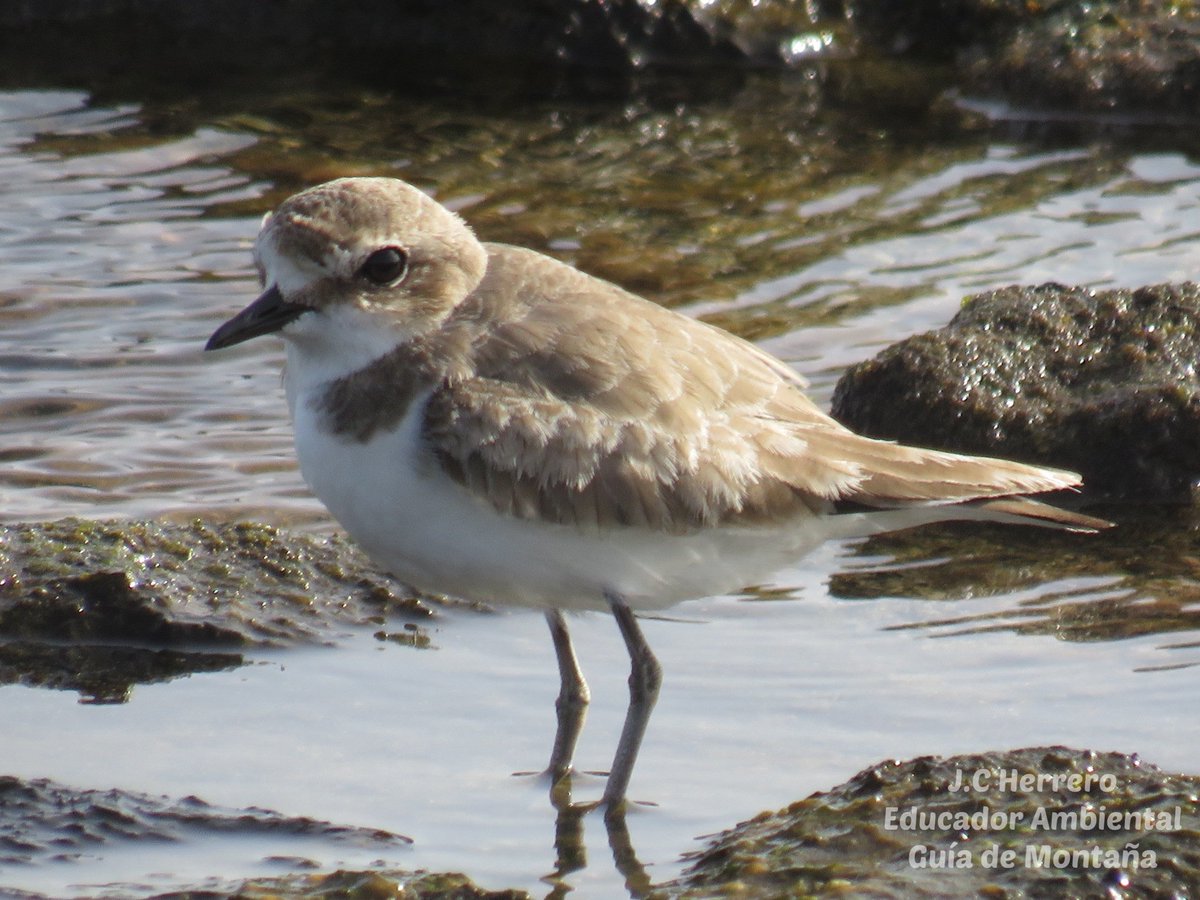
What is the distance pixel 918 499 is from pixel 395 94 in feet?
24.8

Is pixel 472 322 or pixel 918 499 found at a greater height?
pixel 472 322

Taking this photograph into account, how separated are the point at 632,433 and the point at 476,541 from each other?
1.66 ft

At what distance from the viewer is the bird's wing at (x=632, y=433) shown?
467 cm

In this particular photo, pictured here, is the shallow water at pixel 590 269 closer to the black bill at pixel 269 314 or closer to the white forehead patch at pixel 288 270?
the black bill at pixel 269 314

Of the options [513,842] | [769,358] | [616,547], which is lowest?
[513,842]

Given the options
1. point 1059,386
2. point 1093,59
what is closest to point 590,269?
point 1059,386

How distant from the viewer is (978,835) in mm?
4055

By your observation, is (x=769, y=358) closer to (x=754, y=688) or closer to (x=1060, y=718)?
(x=754, y=688)

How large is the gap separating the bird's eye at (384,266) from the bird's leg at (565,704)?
1.09m

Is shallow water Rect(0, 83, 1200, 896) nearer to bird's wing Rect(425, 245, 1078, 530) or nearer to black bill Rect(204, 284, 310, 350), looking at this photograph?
bird's wing Rect(425, 245, 1078, 530)

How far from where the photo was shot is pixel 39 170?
33.1 ft

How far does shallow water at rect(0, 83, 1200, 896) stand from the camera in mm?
4895

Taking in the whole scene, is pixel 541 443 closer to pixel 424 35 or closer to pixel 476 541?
pixel 476 541

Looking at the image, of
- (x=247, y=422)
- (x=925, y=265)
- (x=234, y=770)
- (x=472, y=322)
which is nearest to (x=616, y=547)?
(x=472, y=322)
